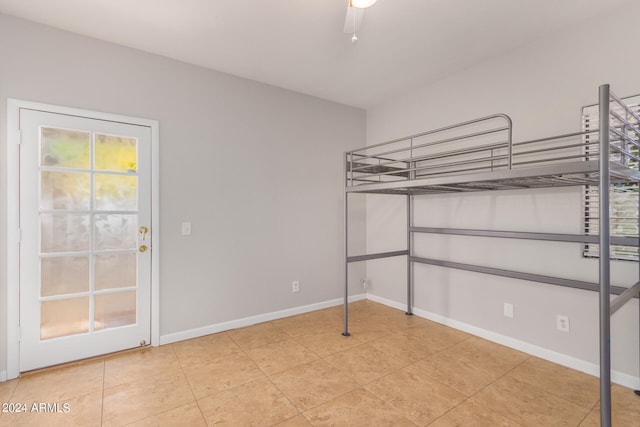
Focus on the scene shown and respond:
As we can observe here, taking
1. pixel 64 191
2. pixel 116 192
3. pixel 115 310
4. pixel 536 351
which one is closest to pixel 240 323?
pixel 115 310

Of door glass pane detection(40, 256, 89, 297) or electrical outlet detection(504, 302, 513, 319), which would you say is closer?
door glass pane detection(40, 256, 89, 297)

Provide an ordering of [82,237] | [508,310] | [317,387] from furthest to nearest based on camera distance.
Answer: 1. [508,310]
2. [82,237]
3. [317,387]

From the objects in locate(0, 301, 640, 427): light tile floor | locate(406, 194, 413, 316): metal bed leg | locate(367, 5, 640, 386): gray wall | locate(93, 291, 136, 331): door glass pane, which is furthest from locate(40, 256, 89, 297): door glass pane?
locate(367, 5, 640, 386): gray wall

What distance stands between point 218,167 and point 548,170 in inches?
104

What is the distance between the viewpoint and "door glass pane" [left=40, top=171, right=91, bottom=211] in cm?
230

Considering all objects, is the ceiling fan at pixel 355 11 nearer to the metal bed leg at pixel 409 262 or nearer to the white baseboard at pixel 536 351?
the metal bed leg at pixel 409 262

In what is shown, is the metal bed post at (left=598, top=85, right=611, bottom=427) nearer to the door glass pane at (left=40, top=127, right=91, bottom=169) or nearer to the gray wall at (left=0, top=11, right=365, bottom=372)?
the gray wall at (left=0, top=11, right=365, bottom=372)

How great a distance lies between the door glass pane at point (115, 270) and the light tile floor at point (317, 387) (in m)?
0.60

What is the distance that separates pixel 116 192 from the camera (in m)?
2.55

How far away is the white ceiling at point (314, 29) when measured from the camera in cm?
206

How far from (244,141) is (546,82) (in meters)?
2.72

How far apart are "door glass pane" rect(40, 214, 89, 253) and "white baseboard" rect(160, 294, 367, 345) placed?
1.06 metres

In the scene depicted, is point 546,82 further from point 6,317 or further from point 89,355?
point 6,317

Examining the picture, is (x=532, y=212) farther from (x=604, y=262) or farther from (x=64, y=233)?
(x=64, y=233)
